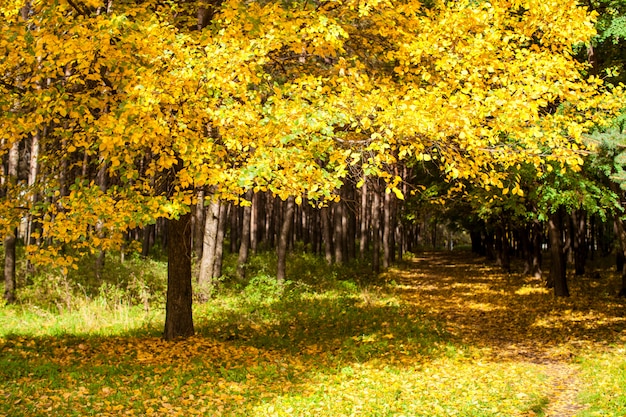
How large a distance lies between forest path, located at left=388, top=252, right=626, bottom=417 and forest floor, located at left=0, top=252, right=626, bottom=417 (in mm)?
68

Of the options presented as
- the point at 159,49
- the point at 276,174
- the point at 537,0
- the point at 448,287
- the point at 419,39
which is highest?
the point at 537,0

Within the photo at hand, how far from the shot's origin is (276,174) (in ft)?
28.1

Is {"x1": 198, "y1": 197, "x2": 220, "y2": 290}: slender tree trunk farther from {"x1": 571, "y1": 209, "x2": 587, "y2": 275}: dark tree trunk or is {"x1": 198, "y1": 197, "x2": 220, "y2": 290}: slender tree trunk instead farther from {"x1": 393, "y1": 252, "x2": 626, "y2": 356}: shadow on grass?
{"x1": 571, "y1": 209, "x2": 587, "y2": 275}: dark tree trunk

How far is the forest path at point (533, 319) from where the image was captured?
12.0 metres

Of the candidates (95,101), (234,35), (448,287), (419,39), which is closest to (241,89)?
(234,35)

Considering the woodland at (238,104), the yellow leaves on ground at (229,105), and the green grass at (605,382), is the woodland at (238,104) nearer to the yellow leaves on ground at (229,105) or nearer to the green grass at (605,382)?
the yellow leaves on ground at (229,105)

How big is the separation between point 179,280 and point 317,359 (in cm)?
333

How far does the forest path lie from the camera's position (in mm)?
11961

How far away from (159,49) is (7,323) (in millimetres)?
9422

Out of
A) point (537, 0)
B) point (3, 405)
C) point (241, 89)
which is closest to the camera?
point (3, 405)

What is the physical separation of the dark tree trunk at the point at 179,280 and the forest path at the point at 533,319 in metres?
6.59

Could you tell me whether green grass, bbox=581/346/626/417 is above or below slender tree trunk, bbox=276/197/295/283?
below

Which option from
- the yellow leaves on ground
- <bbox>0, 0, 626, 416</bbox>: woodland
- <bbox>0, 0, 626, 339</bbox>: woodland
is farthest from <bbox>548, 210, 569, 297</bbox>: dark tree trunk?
the yellow leaves on ground

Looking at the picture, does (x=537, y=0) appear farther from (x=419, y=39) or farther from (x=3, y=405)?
(x=3, y=405)
